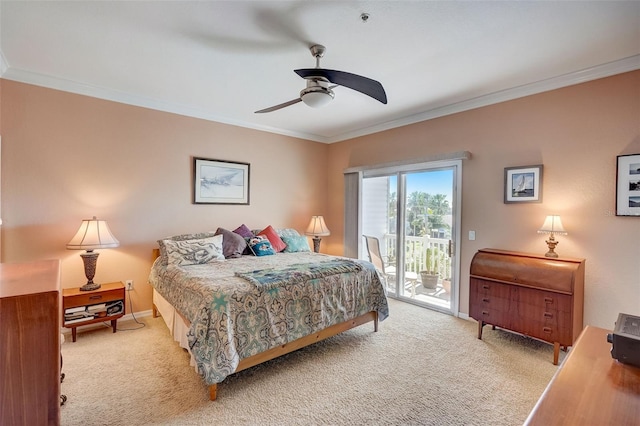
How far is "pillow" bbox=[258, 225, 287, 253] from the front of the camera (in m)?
4.18

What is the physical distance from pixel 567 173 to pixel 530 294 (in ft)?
4.15

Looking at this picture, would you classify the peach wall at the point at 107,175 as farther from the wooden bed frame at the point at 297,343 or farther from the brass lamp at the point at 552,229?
the brass lamp at the point at 552,229

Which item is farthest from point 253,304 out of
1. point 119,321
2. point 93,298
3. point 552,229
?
point 552,229

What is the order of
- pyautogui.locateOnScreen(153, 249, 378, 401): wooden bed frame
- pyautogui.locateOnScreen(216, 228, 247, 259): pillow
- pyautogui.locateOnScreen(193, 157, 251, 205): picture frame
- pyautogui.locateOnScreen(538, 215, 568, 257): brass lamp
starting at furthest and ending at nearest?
pyautogui.locateOnScreen(193, 157, 251, 205): picture frame → pyautogui.locateOnScreen(216, 228, 247, 259): pillow → pyautogui.locateOnScreen(538, 215, 568, 257): brass lamp → pyautogui.locateOnScreen(153, 249, 378, 401): wooden bed frame

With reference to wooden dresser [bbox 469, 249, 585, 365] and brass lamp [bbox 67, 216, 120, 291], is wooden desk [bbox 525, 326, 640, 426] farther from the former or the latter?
brass lamp [bbox 67, 216, 120, 291]

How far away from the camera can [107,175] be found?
3373 millimetres

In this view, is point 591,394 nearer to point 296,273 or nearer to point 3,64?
point 296,273

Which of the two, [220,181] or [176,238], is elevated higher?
[220,181]

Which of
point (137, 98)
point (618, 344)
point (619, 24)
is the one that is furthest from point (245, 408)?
point (619, 24)

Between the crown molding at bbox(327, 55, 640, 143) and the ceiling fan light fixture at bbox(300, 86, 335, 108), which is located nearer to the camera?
the ceiling fan light fixture at bbox(300, 86, 335, 108)

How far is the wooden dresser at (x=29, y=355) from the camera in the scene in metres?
1.16

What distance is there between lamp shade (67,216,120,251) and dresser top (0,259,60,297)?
128 cm

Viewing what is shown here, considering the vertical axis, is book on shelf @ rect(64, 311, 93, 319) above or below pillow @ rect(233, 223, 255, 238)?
below

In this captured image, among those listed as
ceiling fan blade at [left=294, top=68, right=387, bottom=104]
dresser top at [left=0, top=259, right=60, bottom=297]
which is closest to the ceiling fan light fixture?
ceiling fan blade at [left=294, top=68, right=387, bottom=104]
